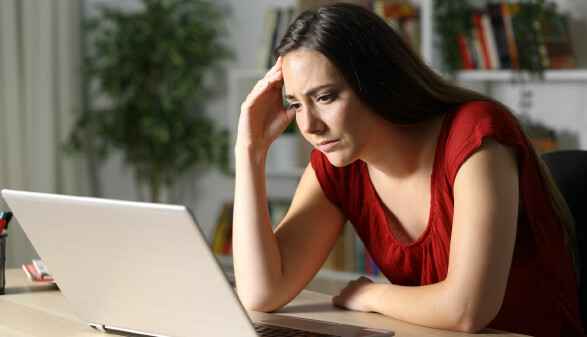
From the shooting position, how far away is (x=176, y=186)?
4.28 m

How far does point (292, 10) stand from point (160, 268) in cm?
269

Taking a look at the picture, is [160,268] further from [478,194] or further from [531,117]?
[531,117]

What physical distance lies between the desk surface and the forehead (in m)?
0.38

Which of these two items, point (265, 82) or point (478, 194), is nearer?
point (478, 194)

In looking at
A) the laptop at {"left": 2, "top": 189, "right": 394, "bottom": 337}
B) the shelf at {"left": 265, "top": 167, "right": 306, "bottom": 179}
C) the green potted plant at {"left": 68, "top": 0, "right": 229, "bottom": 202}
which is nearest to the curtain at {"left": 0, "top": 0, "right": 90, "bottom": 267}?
the green potted plant at {"left": 68, "top": 0, "right": 229, "bottom": 202}

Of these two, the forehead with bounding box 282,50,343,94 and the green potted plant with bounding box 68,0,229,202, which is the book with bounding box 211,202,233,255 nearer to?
the green potted plant with bounding box 68,0,229,202

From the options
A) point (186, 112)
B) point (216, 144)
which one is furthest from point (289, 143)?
point (186, 112)

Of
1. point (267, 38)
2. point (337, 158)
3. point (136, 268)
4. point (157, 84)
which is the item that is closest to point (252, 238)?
point (337, 158)

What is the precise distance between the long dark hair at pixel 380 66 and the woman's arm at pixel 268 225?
163mm

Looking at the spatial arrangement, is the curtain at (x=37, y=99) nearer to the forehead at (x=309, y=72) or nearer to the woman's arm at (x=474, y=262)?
the forehead at (x=309, y=72)

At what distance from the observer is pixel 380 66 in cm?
132

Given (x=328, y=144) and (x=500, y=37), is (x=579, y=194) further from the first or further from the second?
(x=500, y=37)

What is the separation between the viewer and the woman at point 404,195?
1.17 m

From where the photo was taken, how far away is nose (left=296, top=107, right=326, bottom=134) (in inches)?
50.6
